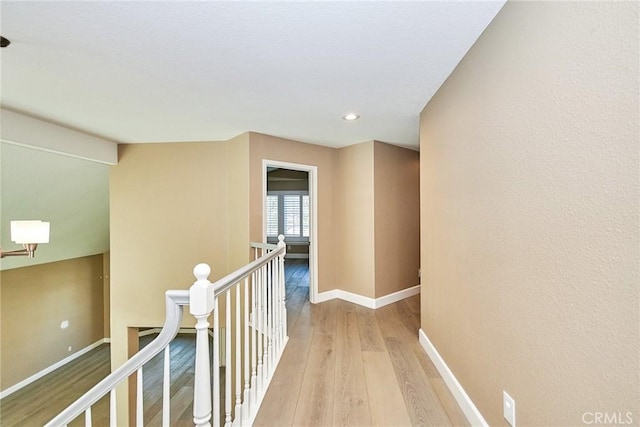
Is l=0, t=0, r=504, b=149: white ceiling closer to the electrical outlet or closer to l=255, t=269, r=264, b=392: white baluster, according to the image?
l=255, t=269, r=264, b=392: white baluster

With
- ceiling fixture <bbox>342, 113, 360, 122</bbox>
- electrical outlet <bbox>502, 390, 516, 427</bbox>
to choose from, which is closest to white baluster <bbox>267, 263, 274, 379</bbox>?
electrical outlet <bbox>502, 390, 516, 427</bbox>

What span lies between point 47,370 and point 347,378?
678cm

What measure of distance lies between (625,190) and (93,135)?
462 centimetres

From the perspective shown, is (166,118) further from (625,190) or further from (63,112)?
(625,190)

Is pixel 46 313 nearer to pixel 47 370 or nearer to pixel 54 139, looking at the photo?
pixel 47 370

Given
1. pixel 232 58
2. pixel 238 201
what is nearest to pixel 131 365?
pixel 232 58

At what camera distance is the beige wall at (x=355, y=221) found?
11.8 ft

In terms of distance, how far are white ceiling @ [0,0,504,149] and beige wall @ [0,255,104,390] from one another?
14.5ft

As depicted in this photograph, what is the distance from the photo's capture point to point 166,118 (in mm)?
2801

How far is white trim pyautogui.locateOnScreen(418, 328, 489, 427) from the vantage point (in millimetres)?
1489

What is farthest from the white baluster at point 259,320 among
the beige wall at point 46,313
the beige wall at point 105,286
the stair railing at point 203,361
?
the beige wall at point 105,286

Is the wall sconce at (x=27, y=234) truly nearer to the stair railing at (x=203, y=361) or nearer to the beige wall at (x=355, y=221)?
the stair railing at (x=203, y=361)

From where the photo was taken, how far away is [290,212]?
7570 millimetres

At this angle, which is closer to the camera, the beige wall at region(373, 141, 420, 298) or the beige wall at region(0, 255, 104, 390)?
the beige wall at region(373, 141, 420, 298)
